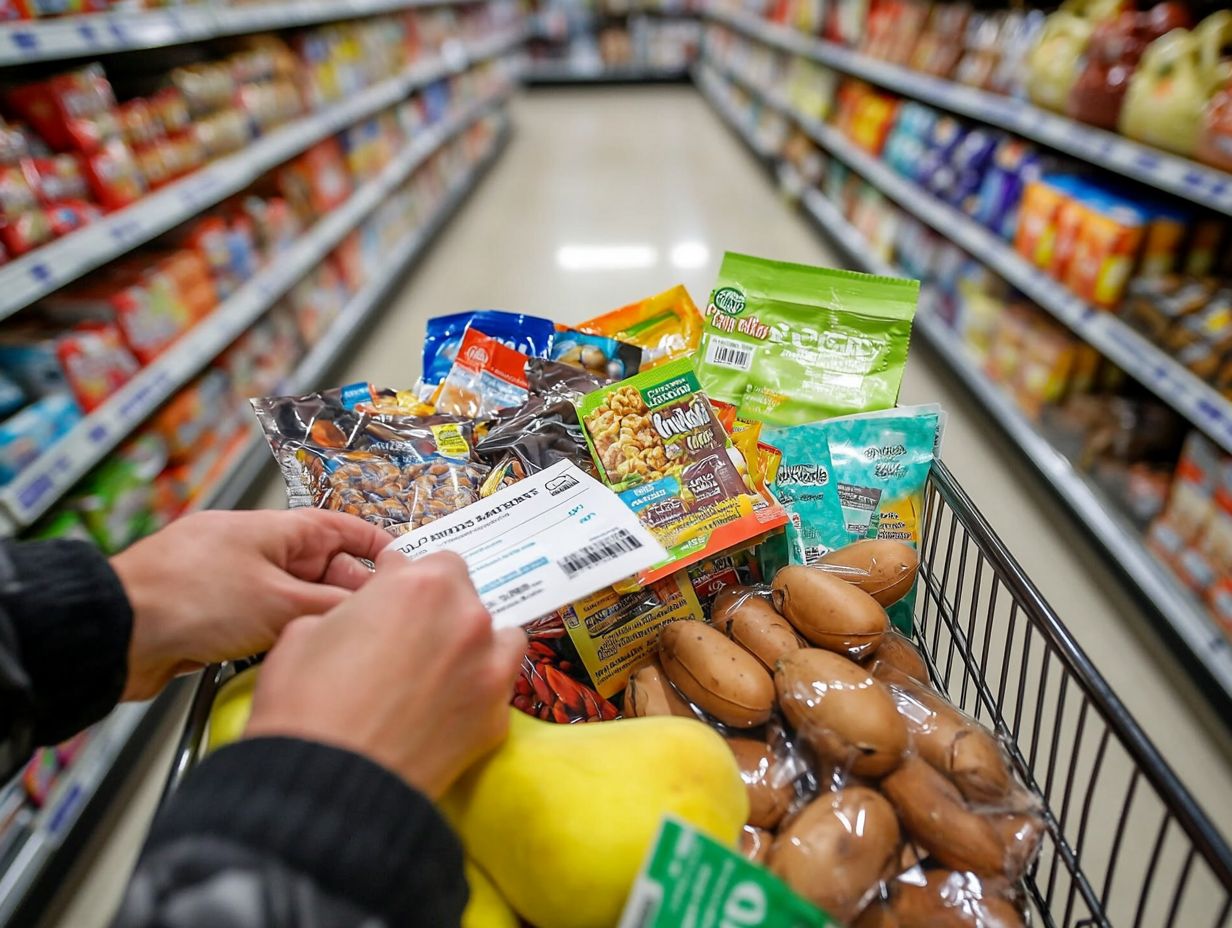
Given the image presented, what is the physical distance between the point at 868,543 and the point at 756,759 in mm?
283

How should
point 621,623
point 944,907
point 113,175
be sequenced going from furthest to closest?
point 113,175 < point 621,623 < point 944,907

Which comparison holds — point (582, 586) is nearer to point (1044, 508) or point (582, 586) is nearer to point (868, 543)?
point (868, 543)

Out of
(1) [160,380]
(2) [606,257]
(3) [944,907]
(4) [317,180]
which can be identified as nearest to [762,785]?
(3) [944,907]

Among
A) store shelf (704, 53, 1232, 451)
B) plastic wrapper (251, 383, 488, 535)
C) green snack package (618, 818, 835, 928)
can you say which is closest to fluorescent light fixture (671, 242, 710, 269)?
store shelf (704, 53, 1232, 451)

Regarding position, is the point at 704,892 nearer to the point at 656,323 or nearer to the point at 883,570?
the point at 883,570

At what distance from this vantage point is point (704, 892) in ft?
1.60

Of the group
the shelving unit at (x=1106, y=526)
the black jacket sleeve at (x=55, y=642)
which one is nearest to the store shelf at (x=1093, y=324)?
the shelving unit at (x=1106, y=526)

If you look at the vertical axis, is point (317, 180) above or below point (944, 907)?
above

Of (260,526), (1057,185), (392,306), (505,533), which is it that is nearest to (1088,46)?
(1057,185)

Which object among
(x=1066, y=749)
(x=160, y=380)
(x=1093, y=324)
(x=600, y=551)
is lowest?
(x=1066, y=749)

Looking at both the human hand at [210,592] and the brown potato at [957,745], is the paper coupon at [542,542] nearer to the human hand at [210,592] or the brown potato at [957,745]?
the human hand at [210,592]

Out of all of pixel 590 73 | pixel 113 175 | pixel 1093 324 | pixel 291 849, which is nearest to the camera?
pixel 291 849

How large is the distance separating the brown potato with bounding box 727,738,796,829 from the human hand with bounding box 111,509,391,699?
1.19ft

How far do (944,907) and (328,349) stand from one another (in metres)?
2.76
